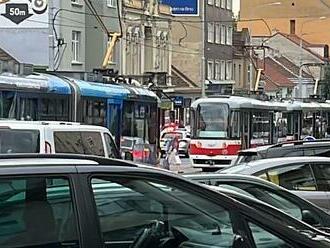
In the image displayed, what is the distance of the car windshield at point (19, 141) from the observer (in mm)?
13328

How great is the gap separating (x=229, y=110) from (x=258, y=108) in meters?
3.05

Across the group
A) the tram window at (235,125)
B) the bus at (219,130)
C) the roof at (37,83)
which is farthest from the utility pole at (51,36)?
the roof at (37,83)

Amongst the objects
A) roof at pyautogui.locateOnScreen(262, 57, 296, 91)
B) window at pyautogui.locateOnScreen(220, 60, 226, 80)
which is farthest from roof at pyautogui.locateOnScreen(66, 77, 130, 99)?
roof at pyautogui.locateOnScreen(262, 57, 296, 91)

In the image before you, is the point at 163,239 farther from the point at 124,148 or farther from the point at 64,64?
the point at 64,64

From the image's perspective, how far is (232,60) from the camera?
80625 mm

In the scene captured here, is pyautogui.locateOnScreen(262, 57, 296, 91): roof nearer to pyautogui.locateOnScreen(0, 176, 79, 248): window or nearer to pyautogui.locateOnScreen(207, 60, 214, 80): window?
pyautogui.locateOnScreen(207, 60, 214, 80): window

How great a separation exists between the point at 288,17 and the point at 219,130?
2880 inches

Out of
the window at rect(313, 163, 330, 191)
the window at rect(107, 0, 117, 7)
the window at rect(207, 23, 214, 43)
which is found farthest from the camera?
the window at rect(207, 23, 214, 43)

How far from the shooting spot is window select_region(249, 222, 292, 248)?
5.03 meters

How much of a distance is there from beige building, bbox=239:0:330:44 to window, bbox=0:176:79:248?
96412 millimetres

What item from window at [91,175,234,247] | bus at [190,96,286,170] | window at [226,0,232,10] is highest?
window at [226,0,232,10]

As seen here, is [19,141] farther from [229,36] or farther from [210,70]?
[229,36]

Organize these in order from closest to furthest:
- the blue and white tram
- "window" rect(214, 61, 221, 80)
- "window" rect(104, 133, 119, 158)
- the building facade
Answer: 1. "window" rect(104, 133, 119, 158)
2. the blue and white tram
3. the building facade
4. "window" rect(214, 61, 221, 80)

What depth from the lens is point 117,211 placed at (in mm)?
4648
